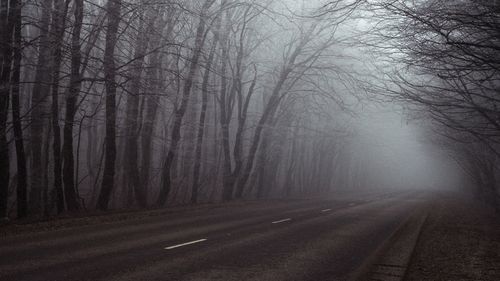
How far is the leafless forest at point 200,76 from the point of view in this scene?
45.1 ft

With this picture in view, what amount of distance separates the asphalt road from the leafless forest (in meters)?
4.53

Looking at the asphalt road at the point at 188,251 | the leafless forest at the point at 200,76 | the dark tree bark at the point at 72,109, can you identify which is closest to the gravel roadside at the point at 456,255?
the asphalt road at the point at 188,251

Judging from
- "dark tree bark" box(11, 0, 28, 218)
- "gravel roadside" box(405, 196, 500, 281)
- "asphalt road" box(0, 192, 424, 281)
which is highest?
"dark tree bark" box(11, 0, 28, 218)

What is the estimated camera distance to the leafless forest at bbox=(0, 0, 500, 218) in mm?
13742

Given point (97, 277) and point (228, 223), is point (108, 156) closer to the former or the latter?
point (228, 223)

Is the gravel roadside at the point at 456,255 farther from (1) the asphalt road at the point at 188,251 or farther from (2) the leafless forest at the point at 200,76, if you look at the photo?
(2) the leafless forest at the point at 200,76

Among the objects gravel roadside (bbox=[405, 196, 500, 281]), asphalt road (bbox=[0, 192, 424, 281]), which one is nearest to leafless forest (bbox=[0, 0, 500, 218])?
gravel roadside (bbox=[405, 196, 500, 281])

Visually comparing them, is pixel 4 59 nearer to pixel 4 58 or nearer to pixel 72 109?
pixel 4 58

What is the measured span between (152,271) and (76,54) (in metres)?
9.74

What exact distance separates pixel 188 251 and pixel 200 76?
21.1 m

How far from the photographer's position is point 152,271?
7520 millimetres

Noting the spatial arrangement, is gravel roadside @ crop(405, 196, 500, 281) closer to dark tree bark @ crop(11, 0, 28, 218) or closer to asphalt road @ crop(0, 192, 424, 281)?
asphalt road @ crop(0, 192, 424, 281)

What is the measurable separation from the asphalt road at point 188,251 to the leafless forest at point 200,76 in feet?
14.9

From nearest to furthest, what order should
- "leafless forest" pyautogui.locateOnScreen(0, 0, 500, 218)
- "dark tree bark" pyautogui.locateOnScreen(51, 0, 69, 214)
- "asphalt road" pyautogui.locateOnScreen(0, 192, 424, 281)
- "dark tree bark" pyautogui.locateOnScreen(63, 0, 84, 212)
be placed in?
"asphalt road" pyautogui.locateOnScreen(0, 192, 424, 281), "leafless forest" pyautogui.locateOnScreen(0, 0, 500, 218), "dark tree bark" pyautogui.locateOnScreen(51, 0, 69, 214), "dark tree bark" pyautogui.locateOnScreen(63, 0, 84, 212)
